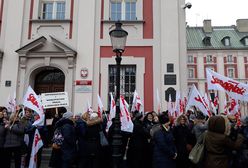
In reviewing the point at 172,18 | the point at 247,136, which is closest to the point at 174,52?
the point at 172,18

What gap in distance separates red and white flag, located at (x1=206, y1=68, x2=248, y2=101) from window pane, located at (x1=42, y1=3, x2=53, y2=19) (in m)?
9.96

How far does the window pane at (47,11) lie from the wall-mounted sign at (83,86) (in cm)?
402

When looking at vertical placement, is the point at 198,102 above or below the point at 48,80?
below

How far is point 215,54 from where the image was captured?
53094 millimetres

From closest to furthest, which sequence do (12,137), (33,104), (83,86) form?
(12,137) → (33,104) → (83,86)

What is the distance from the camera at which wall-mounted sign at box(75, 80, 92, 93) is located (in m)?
12.9

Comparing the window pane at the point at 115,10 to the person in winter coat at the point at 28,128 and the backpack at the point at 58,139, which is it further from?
the backpack at the point at 58,139

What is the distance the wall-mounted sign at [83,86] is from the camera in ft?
42.4

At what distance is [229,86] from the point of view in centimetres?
689

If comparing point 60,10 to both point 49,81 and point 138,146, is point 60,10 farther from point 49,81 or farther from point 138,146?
point 138,146

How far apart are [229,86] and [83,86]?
760cm

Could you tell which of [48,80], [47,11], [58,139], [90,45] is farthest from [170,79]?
[58,139]

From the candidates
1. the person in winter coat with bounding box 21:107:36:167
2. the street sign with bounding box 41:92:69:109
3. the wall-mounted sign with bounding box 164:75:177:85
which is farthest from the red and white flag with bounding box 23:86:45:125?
the wall-mounted sign with bounding box 164:75:177:85

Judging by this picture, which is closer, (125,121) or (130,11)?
(125,121)
